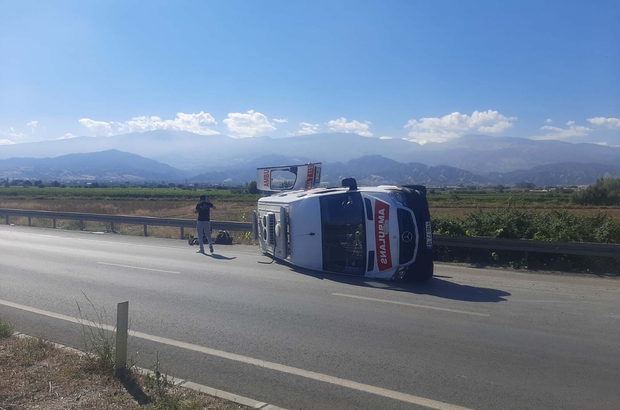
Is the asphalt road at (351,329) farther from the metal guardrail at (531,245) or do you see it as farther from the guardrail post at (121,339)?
the metal guardrail at (531,245)

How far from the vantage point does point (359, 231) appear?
1089 cm

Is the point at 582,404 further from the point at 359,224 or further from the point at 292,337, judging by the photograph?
the point at 359,224

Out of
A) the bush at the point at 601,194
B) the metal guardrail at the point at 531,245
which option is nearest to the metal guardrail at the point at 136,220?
the metal guardrail at the point at 531,245

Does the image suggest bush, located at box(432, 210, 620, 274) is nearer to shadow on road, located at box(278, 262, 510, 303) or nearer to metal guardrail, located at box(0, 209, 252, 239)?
shadow on road, located at box(278, 262, 510, 303)

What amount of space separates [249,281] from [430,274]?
3.58 metres

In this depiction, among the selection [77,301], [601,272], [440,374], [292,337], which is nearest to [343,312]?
[292,337]

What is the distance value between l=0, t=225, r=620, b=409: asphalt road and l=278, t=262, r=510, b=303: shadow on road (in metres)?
0.04

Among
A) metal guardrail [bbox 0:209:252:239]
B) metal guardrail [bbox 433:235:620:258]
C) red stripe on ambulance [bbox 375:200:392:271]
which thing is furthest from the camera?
metal guardrail [bbox 0:209:252:239]

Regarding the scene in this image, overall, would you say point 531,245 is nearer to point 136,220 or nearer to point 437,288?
point 437,288

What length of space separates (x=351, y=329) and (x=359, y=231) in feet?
12.5

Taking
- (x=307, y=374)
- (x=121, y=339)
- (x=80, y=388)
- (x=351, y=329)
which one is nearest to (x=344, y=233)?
(x=351, y=329)

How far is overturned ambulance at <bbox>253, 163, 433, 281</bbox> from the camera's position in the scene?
10594 millimetres

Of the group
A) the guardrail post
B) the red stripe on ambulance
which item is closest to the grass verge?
the guardrail post

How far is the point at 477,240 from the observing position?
13.9 m
